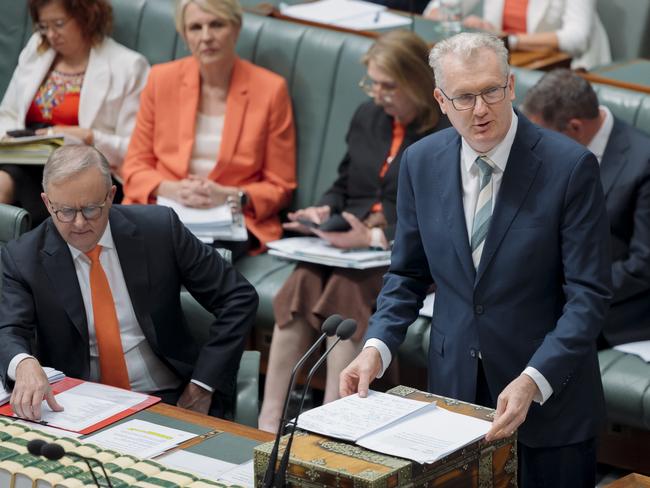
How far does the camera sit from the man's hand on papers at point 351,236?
4.44 m

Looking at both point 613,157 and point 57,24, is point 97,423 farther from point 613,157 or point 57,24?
point 57,24

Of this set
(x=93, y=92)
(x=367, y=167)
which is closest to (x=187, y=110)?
(x=93, y=92)

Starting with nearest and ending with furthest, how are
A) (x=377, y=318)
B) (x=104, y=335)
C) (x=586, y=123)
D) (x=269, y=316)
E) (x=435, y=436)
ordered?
1. (x=435, y=436)
2. (x=377, y=318)
3. (x=104, y=335)
4. (x=586, y=123)
5. (x=269, y=316)

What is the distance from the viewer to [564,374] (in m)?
2.59

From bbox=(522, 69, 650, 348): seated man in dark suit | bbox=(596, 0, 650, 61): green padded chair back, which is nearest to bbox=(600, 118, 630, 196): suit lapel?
bbox=(522, 69, 650, 348): seated man in dark suit

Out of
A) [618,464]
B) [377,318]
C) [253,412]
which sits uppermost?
[377,318]

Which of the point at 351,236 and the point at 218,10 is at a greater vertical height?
the point at 218,10

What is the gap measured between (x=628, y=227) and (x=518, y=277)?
1450 millimetres

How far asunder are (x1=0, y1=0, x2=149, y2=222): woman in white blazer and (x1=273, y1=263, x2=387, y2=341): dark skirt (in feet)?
3.93

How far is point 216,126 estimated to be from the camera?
5.02 metres

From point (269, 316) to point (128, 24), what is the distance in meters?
1.66

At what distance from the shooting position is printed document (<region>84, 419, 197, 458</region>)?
2.72 m

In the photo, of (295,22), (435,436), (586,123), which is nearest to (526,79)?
(586,123)

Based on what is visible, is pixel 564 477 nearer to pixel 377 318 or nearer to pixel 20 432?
pixel 377 318
